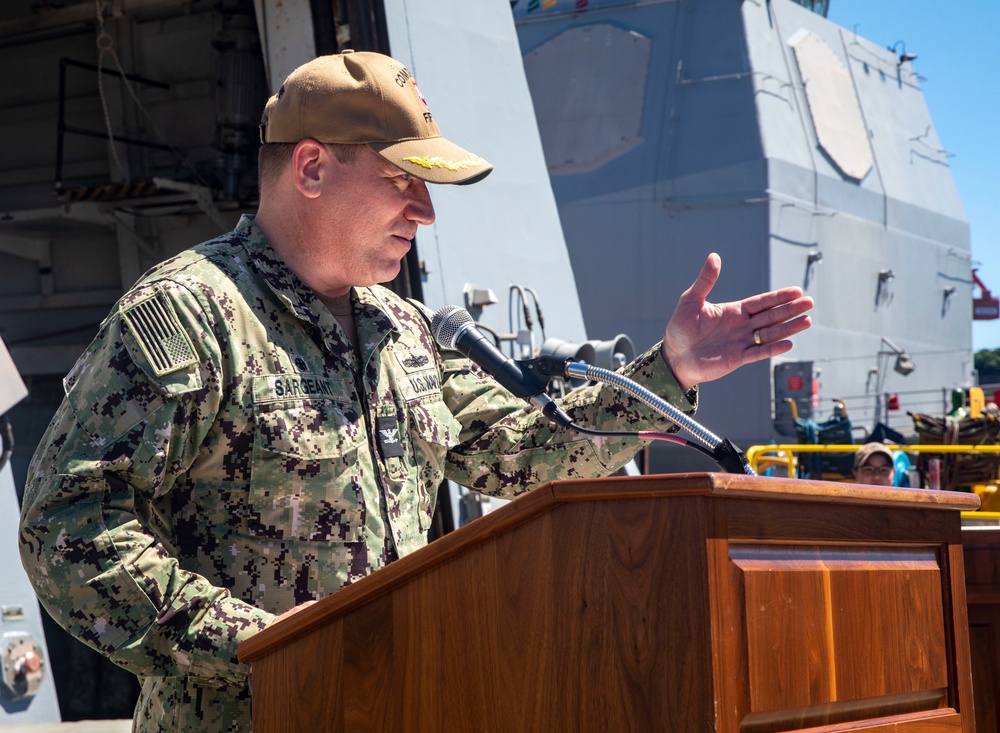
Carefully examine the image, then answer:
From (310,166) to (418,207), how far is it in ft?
0.56

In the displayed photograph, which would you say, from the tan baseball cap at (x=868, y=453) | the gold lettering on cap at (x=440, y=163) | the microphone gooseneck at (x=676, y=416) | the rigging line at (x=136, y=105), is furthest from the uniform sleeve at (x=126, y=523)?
the tan baseball cap at (x=868, y=453)

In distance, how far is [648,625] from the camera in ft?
3.47

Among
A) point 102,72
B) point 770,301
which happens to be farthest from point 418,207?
point 102,72

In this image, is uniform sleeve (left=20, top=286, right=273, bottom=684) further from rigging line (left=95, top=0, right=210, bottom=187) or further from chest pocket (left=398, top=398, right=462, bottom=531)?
rigging line (left=95, top=0, right=210, bottom=187)

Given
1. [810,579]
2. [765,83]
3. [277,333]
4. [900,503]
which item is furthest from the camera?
[765,83]

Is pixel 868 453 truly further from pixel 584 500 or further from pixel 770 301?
pixel 584 500

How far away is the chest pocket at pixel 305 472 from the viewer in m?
1.58

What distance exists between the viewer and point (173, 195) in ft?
16.3

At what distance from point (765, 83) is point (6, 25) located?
28.2 ft

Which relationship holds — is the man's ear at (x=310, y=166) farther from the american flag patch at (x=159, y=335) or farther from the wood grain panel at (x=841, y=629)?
Result: the wood grain panel at (x=841, y=629)

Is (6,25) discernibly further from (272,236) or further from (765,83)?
(765,83)

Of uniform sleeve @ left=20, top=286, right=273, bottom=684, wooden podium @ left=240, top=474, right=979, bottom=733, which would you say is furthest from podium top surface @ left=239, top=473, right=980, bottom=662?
uniform sleeve @ left=20, top=286, right=273, bottom=684

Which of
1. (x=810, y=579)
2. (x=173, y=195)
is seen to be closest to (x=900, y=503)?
(x=810, y=579)

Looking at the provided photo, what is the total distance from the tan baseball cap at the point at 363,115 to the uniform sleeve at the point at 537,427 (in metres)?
0.41
